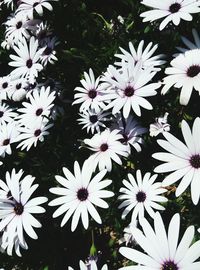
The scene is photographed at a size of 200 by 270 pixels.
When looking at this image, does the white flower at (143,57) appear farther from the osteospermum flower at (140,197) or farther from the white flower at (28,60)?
the white flower at (28,60)

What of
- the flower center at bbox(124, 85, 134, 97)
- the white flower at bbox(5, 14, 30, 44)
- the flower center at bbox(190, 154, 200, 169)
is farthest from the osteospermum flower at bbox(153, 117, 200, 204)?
the white flower at bbox(5, 14, 30, 44)

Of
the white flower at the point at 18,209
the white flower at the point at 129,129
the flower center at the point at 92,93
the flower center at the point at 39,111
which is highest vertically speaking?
the flower center at the point at 92,93

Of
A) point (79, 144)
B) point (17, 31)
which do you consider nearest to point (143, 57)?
point (79, 144)

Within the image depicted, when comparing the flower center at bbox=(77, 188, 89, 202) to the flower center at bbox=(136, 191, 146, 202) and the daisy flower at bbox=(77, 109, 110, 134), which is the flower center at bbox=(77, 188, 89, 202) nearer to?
the flower center at bbox=(136, 191, 146, 202)

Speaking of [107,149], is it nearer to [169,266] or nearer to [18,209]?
[18,209]

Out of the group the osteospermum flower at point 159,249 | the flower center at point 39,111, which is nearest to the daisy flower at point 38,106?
the flower center at point 39,111

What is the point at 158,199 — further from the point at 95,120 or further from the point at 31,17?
the point at 31,17
